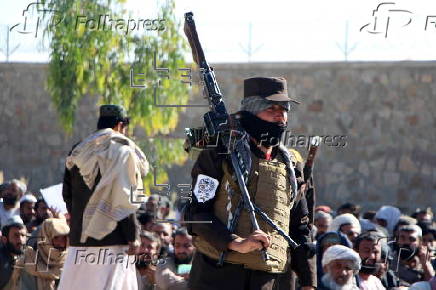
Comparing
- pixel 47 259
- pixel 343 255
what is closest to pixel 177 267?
pixel 47 259

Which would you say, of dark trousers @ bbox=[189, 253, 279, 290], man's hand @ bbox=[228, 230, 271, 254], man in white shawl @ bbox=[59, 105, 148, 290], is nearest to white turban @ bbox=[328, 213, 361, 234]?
man in white shawl @ bbox=[59, 105, 148, 290]

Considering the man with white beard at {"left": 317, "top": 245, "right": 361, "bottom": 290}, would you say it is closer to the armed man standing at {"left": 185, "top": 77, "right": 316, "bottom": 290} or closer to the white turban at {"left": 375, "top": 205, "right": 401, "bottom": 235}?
the armed man standing at {"left": 185, "top": 77, "right": 316, "bottom": 290}

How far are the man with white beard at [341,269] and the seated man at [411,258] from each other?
1.72 metres

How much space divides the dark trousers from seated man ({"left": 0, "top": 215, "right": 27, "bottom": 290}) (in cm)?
391

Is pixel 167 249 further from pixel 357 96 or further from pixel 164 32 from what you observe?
pixel 357 96

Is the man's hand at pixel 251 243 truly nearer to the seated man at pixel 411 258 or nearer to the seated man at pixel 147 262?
the seated man at pixel 147 262

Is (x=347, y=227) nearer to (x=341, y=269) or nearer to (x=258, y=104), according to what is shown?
(x=341, y=269)

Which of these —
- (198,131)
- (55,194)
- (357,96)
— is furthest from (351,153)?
(198,131)

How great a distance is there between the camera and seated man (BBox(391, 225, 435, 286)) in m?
11.3

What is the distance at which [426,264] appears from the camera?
11414mm

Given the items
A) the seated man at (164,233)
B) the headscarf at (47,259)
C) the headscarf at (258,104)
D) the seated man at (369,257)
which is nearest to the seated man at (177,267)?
the seated man at (164,233)

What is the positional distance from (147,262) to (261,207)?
149 inches

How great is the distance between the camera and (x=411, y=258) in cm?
1160

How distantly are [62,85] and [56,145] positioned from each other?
5.36m
